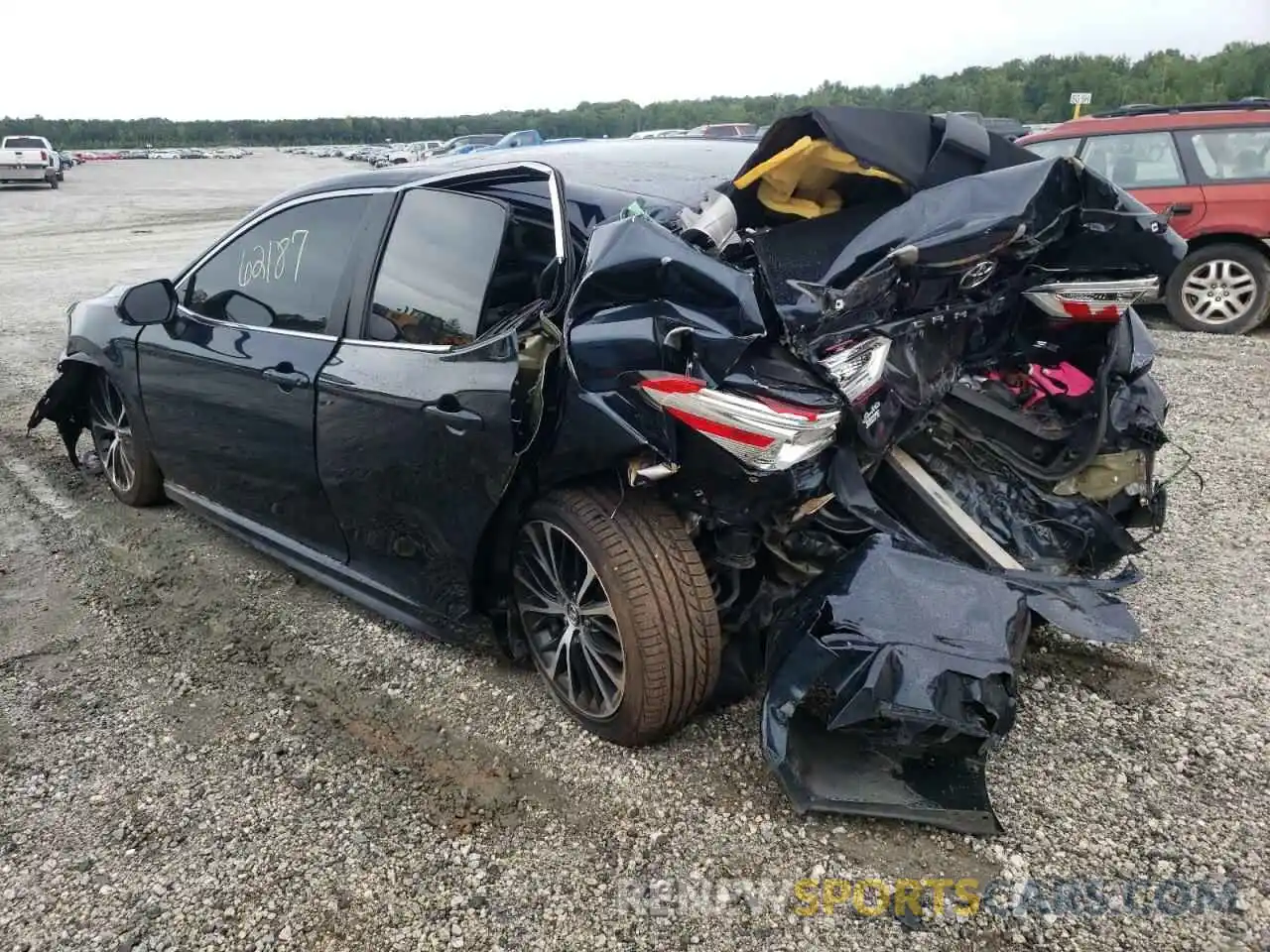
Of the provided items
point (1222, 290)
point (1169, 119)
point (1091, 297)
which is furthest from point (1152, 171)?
point (1091, 297)

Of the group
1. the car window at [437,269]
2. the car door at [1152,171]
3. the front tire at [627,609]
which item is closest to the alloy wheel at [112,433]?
the car window at [437,269]

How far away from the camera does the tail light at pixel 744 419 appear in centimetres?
223

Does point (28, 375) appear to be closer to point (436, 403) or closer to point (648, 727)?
point (436, 403)

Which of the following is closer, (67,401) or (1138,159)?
(67,401)

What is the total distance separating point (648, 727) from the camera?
8.64 ft

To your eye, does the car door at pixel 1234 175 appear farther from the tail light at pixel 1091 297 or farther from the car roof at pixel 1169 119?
the tail light at pixel 1091 297

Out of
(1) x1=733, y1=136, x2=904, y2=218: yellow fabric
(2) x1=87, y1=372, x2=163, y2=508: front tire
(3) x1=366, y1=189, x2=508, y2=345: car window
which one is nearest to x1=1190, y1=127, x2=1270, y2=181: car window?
(1) x1=733, y1=136, x2=904, y2=218: yellow fabric

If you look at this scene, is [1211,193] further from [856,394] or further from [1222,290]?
[856,394]

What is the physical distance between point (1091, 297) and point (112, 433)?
14.6ft

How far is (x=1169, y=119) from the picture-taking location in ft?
26.8

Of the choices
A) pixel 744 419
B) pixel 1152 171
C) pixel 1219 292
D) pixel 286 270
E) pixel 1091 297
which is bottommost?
pixel 1219 292

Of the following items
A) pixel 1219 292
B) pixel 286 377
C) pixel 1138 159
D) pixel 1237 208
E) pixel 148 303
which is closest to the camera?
pixel 286 377

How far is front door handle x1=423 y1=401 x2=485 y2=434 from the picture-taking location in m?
2.69

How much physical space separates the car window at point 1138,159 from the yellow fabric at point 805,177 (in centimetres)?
651
